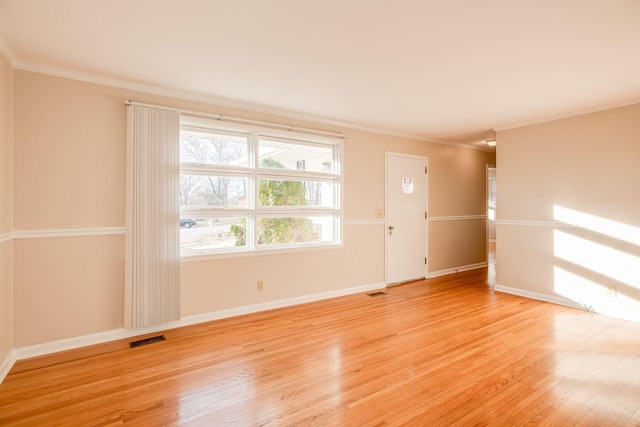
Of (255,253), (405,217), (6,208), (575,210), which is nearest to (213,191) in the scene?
(255,253)

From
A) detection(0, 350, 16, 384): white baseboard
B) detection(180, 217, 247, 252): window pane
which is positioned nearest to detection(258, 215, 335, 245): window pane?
detection(180, 217, 247, 252): window pane

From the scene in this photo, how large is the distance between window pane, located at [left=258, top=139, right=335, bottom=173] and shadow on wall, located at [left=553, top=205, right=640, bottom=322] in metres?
3.22

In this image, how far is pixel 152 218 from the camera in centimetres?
312

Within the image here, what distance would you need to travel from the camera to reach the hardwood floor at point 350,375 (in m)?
1.93

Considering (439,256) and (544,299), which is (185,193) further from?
(544,299)

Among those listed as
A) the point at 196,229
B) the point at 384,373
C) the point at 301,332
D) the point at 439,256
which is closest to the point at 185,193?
the point at 196,229

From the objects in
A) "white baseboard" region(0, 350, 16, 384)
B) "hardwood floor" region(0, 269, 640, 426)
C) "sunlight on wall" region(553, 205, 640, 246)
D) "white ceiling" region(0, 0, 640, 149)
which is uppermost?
"white ceiling" region(0, 0, 640, 149)

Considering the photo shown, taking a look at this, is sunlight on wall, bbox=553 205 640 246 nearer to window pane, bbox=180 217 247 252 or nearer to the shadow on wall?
the shadow on wall

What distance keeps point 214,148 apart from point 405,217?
324cm

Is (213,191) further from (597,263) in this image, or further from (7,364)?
(597,263)

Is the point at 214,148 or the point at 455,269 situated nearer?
the point at 214,148

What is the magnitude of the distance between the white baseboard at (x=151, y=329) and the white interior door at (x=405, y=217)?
99 centimetres

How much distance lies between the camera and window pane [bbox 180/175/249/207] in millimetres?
3445

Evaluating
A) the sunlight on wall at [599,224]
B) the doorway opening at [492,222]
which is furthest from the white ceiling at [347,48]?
the doorway opening at [492,222]
